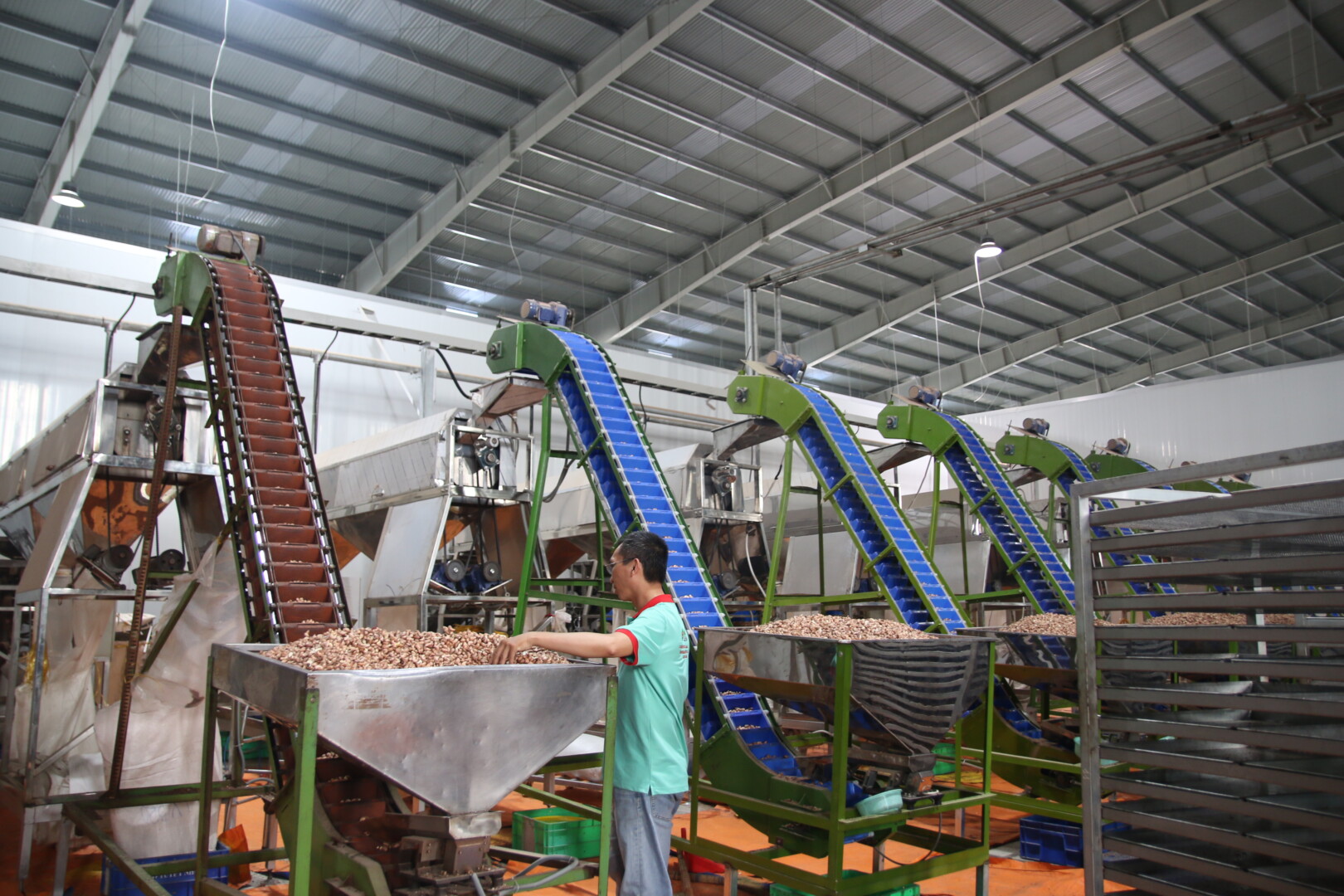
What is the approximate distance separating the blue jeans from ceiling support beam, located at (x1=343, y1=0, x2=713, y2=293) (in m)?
8.15

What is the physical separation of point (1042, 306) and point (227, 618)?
15986 mm

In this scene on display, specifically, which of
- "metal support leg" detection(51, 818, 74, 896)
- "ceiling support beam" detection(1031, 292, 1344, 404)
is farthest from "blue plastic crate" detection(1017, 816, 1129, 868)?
"ceiling support beam" detection(1031, 292, 1344, 404)

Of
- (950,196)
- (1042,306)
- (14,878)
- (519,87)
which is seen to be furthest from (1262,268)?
(14,878)

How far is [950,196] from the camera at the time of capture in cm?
1345

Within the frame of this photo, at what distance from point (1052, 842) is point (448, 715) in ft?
13.1

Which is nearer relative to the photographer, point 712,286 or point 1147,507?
point 1147,507

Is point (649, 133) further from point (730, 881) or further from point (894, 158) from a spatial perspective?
point (730, 881)

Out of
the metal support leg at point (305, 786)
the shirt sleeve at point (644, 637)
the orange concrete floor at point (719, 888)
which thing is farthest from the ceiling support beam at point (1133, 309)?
the metal support leg at point (305, 786)

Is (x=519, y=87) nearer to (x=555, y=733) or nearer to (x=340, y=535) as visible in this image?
(x=340, y=535)

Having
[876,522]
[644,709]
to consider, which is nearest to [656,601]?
[644,709]

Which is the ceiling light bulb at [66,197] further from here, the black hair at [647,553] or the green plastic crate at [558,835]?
the black hair at [647,553]

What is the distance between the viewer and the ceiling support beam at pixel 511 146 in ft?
31.4

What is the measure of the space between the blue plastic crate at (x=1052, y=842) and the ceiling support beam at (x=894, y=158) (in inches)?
322

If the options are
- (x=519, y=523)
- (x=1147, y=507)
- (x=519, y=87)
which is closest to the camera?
(x=1147, y=507)
